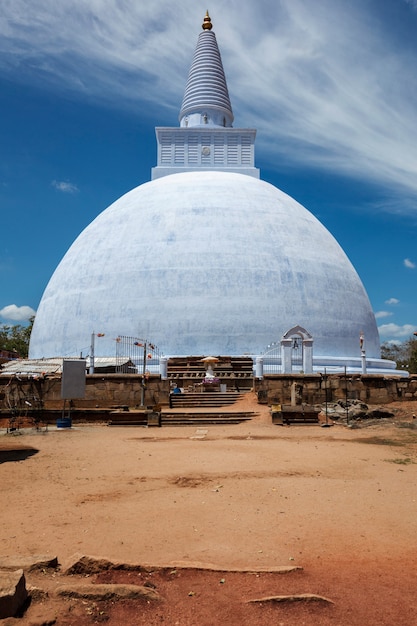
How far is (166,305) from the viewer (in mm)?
21516

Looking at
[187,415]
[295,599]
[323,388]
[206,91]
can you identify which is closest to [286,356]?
[323,388]

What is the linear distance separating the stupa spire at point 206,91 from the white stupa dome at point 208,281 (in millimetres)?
5029

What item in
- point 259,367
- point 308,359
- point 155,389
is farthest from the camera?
point 308,359

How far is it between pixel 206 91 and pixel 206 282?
1382cm

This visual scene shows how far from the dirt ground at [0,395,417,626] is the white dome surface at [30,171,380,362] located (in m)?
11.9

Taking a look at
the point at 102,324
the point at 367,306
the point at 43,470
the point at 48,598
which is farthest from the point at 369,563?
the point at 367,306

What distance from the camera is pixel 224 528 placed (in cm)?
471

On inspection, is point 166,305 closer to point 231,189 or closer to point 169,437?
point 231,189

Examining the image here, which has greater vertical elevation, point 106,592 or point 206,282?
point 206,282

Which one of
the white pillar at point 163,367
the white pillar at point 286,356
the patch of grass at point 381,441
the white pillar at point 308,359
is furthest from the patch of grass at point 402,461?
the white pillar at point 308,359

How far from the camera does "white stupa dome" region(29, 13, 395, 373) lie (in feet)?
69.9

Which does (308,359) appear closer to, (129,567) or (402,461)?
(402,461)

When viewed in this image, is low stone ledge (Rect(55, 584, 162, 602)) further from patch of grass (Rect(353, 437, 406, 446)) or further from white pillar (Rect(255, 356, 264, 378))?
white pillar (Rect(255, 356, 264, 378))

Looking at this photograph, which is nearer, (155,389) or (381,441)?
(381,441)
